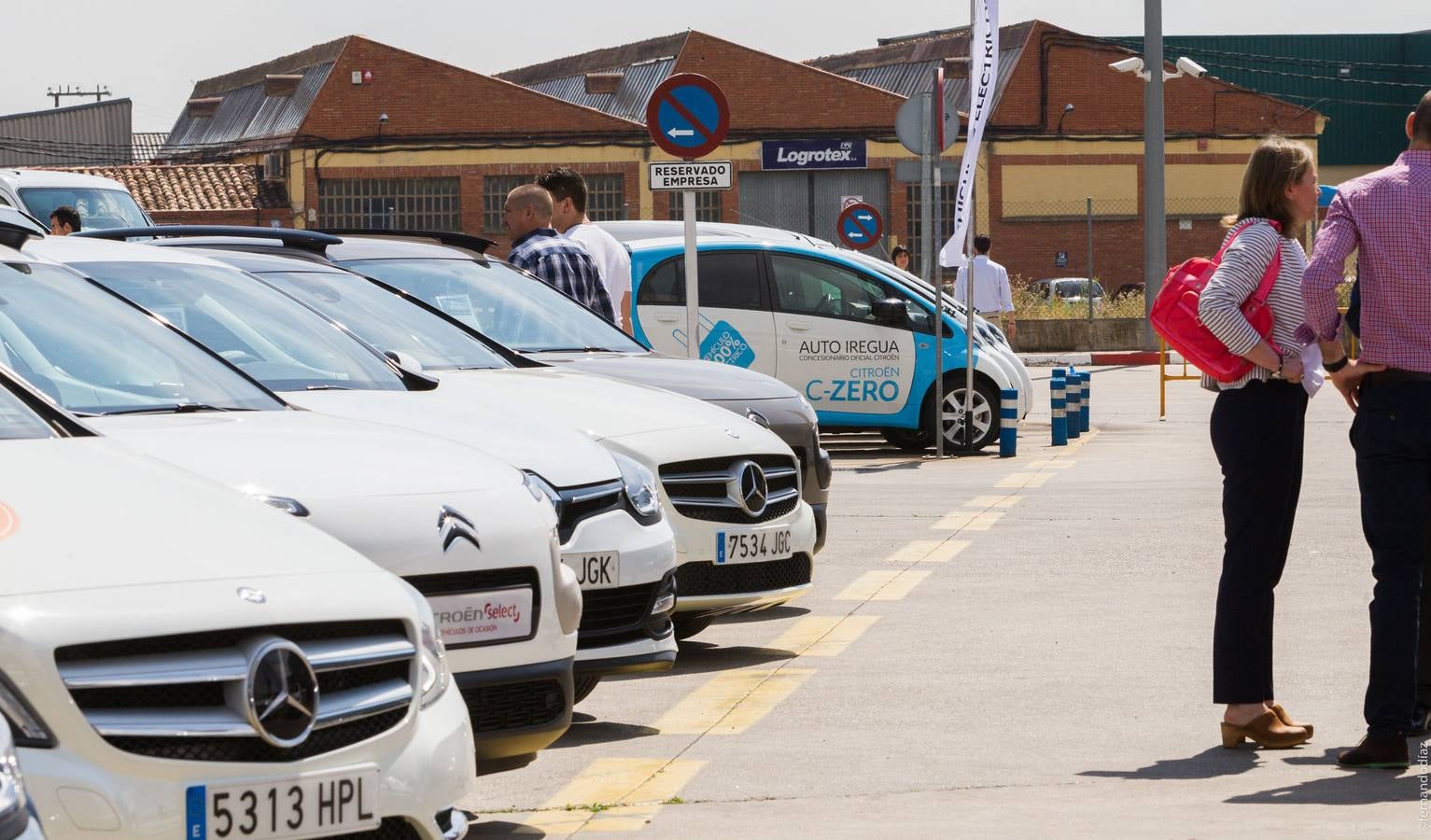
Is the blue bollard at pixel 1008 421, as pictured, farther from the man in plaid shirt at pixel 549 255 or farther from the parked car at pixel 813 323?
the man in plaid shirt at pixel 549 255

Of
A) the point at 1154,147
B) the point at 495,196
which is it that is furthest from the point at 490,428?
the point at 495,196

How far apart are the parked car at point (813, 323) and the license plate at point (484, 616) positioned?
12377mm

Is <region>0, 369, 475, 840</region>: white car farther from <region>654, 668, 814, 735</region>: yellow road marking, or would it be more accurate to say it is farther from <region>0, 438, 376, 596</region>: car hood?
<region>654, 668, 814, 735</region>: yellow road marking

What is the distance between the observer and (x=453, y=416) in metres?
6.99

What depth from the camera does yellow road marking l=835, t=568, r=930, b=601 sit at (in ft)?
33.2

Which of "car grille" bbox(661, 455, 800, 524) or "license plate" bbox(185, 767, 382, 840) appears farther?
"car grille" bbox(661, 455, 800, 524)

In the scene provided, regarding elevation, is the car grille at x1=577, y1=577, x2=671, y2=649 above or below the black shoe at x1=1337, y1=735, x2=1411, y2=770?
above

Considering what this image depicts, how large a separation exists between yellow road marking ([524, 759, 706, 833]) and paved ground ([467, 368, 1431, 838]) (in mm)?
12

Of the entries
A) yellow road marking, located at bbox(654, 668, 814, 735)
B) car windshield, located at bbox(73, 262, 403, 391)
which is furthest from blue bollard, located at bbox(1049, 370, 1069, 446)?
car windshield, located at bbox(73, 262, 403, 391)

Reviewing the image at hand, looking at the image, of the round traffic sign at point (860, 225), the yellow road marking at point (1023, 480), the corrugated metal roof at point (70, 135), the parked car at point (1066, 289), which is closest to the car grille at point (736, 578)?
the yellow road marking at point (1023, 480)

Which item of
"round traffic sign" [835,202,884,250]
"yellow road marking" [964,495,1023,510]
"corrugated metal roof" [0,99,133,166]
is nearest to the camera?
"yellow road marking" [964,495,1023,510]

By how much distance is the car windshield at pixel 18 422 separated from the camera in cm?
476

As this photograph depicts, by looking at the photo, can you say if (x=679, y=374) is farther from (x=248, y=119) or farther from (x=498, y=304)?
(x=248, y=119)

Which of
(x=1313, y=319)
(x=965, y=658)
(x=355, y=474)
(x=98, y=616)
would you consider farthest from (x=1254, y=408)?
(x=98, y=616)
